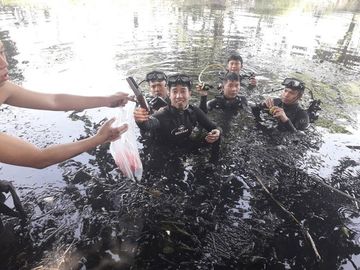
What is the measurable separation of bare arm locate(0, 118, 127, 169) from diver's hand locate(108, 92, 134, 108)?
1.44 m

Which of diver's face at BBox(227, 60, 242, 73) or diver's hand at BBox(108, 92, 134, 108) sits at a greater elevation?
diver's hand at BBox(108, 92, 134, 108)

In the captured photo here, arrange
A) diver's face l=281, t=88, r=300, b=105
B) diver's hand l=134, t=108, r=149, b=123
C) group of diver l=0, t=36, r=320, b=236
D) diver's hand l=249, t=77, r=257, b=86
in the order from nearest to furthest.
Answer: group of diver l=0, t=36, r=320, b=236 < diver's hand l=134, t=108, r=149, b=123 < diver's face l=281, t=88, r=300, b=105 < diver's hand l=249, t=77, r=257, b=86

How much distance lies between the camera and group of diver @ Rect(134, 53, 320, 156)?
556cm

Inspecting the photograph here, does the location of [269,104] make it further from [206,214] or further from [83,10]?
[83,10]

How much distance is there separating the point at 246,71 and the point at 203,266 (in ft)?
28.4

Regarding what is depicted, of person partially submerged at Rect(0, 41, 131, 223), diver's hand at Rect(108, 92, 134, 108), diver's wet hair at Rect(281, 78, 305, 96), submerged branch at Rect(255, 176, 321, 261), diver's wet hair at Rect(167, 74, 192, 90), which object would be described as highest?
person partially submerged at Rect(0, 41, 131, 223)

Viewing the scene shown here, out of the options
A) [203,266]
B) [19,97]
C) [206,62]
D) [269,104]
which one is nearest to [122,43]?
[206,62]

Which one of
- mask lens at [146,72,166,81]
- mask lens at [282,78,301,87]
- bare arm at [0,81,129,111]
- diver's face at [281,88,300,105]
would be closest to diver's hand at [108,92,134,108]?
bare arm at [0,81,129,111]

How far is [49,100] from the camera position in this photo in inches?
156

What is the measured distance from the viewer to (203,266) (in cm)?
356

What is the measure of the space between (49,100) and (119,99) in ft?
2.95

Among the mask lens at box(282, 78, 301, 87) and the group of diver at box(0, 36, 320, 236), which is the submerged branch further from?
the mask lens at box(282, 78, 301, 87)

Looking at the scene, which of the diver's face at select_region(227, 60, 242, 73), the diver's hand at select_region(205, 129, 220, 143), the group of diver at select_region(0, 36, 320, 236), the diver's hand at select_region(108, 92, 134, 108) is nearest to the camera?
the group of diver at select_region(0, 36, 320, 236)

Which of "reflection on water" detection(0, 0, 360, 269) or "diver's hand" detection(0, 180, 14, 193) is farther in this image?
"diver's hand" detection(0, 180, 14, 193)
